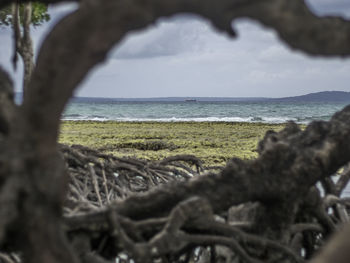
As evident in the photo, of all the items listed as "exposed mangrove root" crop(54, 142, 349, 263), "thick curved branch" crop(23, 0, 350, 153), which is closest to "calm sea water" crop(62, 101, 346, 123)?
"exposed mangrove root" crop(54, 142, 349, 263)

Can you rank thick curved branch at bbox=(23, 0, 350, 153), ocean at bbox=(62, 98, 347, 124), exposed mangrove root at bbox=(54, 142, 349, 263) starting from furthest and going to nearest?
ocean at bbox=(62, 98, 347, 124)
exposed mangrove root at bbox=(54, 142, 349, 263)
thick curved branch at bbox=(23, 0, 350, 153)

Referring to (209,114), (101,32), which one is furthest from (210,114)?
(101,32)

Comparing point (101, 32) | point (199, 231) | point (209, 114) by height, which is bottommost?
point (209, 114)

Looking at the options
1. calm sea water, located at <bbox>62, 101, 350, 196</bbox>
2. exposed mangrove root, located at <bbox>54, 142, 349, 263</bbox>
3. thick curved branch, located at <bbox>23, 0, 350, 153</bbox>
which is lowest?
calm sea water, located at <bbox>62, 101, 350, 196</bbox>

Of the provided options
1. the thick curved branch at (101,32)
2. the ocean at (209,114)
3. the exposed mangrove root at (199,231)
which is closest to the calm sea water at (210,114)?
the ocean at (209,114)

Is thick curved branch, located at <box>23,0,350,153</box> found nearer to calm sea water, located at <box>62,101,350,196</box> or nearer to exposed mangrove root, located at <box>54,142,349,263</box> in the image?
exposed mangrove root, located at <box>54,142,349,263</box>

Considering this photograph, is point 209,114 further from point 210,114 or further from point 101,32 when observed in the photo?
point 101,32

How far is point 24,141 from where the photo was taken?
1250mm

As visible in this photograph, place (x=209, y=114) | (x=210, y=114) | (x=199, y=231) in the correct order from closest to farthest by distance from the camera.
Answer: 1. (x=199, y=231)
2. (x=210, y=114)
3. (x=209, y=114)

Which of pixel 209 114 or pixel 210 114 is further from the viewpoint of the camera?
pixel 209 114

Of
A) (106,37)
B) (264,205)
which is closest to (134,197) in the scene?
(264,205)

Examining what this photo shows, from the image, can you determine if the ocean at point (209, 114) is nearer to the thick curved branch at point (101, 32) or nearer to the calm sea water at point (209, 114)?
the calm sea water at point (209, 114)

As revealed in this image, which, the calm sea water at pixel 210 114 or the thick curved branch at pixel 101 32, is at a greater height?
the thick curved branch at pixel 101 32

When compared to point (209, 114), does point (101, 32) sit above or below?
above
